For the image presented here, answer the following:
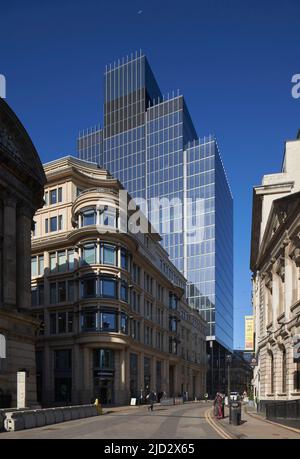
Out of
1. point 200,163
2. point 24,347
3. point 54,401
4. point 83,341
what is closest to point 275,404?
point 24,347

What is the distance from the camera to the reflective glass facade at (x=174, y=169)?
477 ft

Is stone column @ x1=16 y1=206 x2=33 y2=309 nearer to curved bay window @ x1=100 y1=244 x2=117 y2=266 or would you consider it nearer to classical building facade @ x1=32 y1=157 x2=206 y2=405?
classical building facade @ x1=32 y1=157 x2=206 y2=405

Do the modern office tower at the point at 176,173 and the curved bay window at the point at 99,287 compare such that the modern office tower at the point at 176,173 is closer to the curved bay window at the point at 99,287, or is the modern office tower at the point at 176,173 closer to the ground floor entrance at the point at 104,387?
the curved bay window at the point at 99,287

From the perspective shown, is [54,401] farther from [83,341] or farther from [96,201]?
[96,201]

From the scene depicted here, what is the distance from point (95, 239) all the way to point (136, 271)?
1190 centimetres

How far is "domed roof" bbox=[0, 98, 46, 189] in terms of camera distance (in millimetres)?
44969

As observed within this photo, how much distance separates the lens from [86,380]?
64750mm

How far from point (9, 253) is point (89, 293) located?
21.8 metres

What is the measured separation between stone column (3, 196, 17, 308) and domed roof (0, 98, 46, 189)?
3.01 meters

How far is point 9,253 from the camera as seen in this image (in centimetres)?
4541

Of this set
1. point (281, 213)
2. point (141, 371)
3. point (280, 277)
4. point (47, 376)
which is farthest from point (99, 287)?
point (281, 213)

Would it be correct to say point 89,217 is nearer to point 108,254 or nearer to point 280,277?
point 108,254

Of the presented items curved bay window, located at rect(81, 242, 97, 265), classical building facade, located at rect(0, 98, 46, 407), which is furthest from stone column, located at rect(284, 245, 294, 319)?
curved bay window, located at rect(81, 242, 97, 265)

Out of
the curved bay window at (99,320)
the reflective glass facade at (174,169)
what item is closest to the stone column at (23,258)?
the curved bay window at (99,320)
